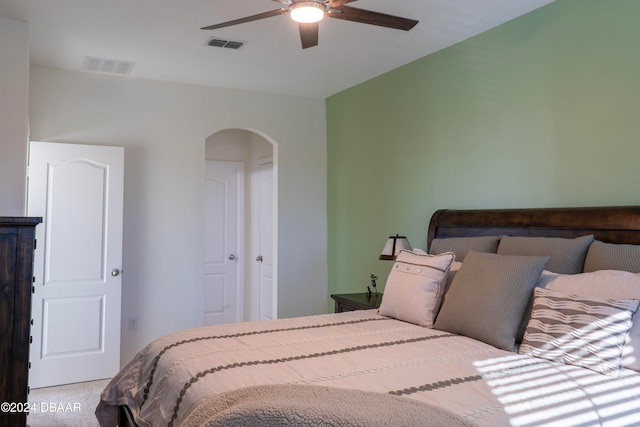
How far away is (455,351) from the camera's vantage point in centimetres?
211

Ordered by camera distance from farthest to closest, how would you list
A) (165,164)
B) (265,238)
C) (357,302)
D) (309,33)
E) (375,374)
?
(265,238) → (165,164) → (357,302) → (309,33) → (375,374)

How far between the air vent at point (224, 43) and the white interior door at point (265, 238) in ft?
6.88

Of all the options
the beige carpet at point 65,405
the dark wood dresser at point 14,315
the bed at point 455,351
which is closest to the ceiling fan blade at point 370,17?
the bed at point 455,351

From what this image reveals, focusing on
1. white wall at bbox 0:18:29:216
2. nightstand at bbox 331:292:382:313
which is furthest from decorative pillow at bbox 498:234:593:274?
white wall at bbox 0:18:29:216

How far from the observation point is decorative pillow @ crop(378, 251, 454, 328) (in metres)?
2.69

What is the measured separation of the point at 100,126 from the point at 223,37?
1.55 metres

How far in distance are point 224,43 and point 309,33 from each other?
1290 mm

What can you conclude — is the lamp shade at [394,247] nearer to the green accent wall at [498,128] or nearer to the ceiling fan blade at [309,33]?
the green accent wall at [498,128]

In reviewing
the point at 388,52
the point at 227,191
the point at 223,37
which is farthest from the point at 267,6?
the point at 227,191

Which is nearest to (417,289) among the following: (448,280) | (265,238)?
(448,280)

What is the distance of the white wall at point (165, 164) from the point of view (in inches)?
167

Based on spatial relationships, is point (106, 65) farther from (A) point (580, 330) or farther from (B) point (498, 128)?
(A) point (580, 330)

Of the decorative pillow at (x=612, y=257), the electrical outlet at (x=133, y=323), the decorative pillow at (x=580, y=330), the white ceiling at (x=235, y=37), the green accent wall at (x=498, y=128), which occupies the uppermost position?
the white ceiling at (x=235, y=37)

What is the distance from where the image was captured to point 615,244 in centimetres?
238
